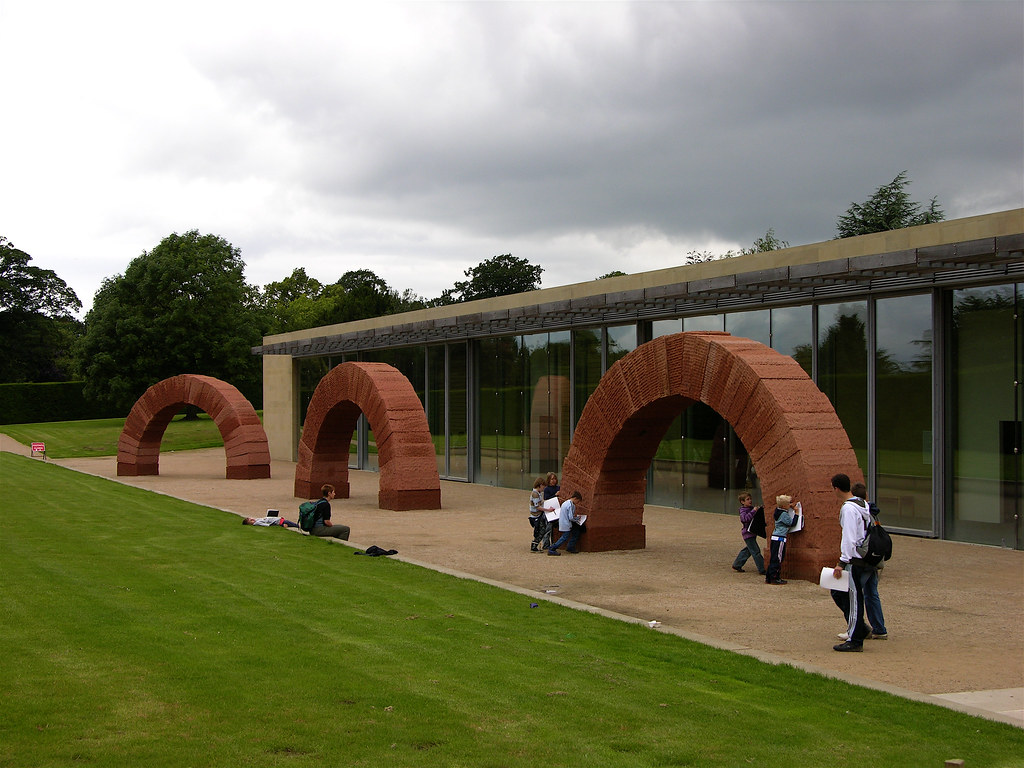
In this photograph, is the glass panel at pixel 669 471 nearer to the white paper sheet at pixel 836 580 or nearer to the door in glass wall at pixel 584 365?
the door in glass wall at pixel 584 365

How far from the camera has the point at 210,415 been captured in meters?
32.8

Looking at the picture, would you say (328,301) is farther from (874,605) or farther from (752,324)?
(874,605)

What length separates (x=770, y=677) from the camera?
8266mm

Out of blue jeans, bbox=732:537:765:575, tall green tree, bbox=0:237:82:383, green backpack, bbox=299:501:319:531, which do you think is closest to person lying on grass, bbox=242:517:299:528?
green backpack, bbox=299:501:319:531

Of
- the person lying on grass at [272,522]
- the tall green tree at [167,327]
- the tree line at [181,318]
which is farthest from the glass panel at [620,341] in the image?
the tall green tree at [167,327]

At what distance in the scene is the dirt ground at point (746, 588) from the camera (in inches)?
367

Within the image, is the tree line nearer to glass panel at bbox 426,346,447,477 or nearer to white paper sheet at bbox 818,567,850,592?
glass panel at bbox 426,346,447,477

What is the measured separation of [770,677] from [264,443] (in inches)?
984

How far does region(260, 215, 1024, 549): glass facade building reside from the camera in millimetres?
17438

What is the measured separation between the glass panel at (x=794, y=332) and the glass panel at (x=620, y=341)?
423cm

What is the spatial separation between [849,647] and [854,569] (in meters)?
0.74

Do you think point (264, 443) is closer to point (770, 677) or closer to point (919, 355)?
point (919, 355)

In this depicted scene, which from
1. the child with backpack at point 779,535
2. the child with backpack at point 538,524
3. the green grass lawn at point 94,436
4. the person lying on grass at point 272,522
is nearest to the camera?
the child with backpack at point 779,535

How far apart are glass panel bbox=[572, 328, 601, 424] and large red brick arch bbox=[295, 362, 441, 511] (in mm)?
5054
